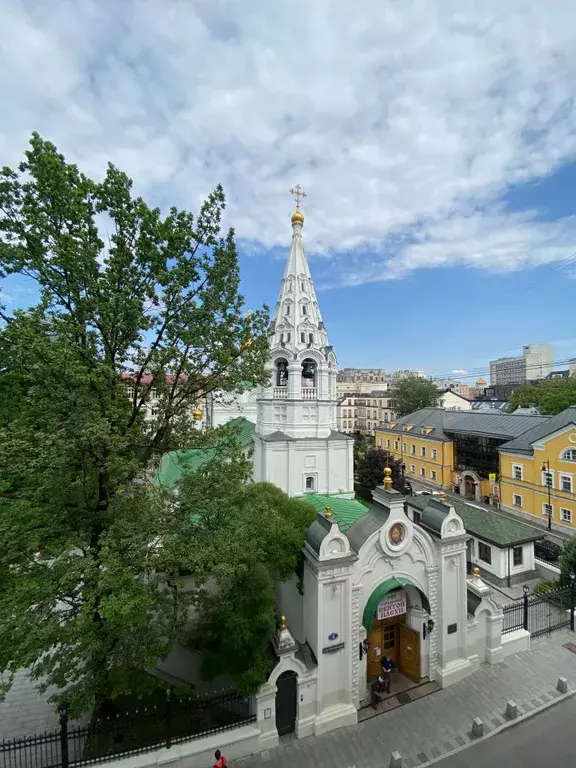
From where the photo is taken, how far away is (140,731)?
8969mm

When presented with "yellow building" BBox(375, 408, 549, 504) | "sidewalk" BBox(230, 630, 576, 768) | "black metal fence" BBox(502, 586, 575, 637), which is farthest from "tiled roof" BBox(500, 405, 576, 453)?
"sidewalk" BBox(230, 630, 576, 768)

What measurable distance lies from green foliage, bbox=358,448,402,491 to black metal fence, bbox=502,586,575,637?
1785cm

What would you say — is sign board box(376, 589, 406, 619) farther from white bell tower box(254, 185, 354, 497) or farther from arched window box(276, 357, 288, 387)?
arched window box(276, 357, 288, 387)

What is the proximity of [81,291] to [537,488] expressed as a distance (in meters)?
30.8

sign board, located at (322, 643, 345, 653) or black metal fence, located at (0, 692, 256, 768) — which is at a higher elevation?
sign board, located at (322, 643, 345, 653)

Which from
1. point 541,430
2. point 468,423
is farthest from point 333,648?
point 468,423

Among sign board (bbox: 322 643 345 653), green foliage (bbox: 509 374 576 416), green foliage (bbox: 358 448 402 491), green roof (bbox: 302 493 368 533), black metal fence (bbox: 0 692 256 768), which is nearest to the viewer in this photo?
black metal fence (bbox: 0 692 256 768)

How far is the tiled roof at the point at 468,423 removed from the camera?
3062 centimetres

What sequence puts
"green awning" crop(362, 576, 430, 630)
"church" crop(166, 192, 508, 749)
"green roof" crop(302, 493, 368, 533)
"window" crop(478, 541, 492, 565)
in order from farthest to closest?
"window" crop(478, 541, 492, 565), "green roof" crop(302, 493, 368, 533), "green awning" crop(362, 576, 430, 630), "church" crop(166, 192, 508, 749)

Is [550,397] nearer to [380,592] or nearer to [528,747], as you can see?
[528,747]

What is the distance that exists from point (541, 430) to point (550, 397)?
14596mm

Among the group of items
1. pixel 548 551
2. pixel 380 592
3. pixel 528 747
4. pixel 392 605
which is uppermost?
pixel 380 592

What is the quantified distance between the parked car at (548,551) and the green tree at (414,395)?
110ft

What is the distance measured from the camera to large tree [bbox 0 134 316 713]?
266 inches
